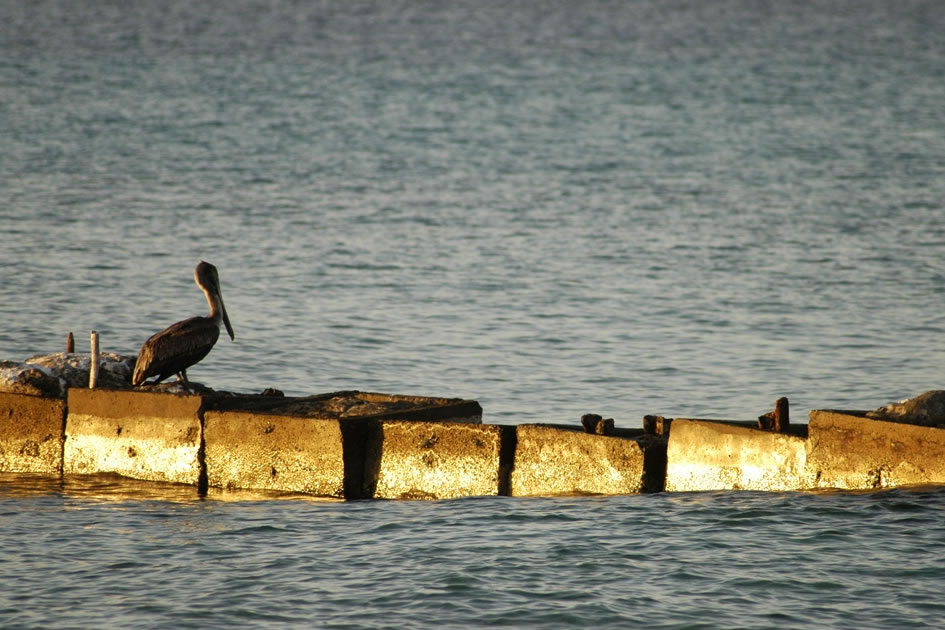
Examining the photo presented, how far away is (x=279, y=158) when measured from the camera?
154 ft

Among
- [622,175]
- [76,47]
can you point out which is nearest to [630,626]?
[622,175]

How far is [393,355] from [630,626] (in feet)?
35.4

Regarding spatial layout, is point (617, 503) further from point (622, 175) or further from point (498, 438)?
point (622, 175)

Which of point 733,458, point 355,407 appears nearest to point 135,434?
point 355,407

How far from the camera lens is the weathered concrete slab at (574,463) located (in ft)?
45.1

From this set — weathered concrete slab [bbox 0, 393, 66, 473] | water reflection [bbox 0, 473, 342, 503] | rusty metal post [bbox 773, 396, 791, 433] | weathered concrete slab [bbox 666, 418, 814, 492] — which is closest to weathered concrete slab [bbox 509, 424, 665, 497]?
weathered concrete slab [bbox 666, 418, 814, 492]

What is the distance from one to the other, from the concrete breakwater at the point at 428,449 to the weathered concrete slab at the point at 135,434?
0.01 m

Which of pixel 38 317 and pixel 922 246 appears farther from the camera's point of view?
pixel 922 246

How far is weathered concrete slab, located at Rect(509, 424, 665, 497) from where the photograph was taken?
13.8 m

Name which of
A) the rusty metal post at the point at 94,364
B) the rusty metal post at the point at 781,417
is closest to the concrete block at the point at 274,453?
the rusty metal post at the point at 94,364

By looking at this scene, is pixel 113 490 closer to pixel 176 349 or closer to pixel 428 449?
pixel 176 349

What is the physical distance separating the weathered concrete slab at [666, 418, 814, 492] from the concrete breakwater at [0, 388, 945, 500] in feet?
0.03

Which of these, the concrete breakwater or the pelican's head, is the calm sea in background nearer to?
the concrete breakwater

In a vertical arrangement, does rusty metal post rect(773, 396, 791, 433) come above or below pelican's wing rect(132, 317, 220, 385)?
below
